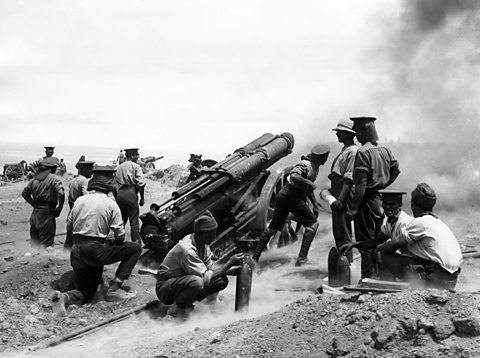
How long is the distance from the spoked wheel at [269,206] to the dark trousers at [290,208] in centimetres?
59

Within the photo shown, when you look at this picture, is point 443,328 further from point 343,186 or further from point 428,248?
point 343,186

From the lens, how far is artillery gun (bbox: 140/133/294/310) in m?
8.91

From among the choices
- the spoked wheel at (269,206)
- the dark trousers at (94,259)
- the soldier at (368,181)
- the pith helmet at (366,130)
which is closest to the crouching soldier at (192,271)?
the dark trousers at (94,259)

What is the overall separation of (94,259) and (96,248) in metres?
0.13

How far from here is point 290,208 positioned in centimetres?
931

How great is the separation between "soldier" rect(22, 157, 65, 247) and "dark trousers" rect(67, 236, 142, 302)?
2529 millimetres

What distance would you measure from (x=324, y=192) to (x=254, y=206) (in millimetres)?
2429

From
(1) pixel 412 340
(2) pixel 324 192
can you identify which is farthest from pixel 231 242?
(1) pixel 412 340

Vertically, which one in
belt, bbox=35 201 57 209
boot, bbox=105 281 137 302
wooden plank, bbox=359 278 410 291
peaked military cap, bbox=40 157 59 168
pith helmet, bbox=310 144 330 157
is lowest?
boot, bbox=105 281 137 302

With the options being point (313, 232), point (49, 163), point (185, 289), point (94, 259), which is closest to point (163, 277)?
point (185, 289)

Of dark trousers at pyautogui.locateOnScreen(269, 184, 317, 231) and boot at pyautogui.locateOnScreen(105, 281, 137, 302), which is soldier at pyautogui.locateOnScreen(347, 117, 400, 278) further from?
boot at pyautogui.locateOnScreen(105, 281, 137, 302)

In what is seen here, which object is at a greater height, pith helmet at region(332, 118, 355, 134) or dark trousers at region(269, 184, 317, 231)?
pith helmet at region(332, 118, 355, 134)

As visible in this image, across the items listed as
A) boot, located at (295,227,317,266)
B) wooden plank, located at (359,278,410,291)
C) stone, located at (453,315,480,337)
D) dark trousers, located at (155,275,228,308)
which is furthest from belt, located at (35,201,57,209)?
stone, located at (453,315,480,337)

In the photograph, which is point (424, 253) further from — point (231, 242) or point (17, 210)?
point (17, 210)
